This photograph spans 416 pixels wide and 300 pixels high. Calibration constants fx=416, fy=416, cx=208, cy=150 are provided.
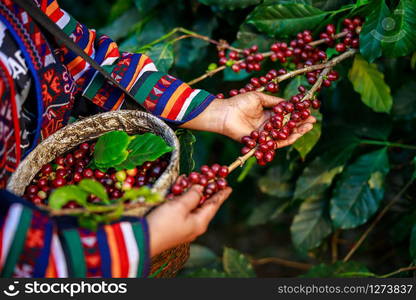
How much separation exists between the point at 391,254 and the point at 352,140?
615 mm

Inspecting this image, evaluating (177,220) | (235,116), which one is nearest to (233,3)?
(235,116)

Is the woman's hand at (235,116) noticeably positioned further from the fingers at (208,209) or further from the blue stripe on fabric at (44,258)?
the blue stripe on fabric at (44,258)

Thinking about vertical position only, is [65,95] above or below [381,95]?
above

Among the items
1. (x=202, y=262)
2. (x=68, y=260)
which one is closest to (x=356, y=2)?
(x=68, y=260)

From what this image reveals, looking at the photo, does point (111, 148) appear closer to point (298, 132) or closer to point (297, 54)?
point (298, 132)

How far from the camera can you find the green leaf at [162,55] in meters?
1.24

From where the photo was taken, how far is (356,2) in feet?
3.50

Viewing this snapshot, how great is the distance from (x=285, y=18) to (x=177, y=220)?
694mm

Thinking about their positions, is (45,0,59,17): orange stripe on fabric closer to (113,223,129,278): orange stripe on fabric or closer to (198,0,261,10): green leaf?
(198,0,261,10): green leaf

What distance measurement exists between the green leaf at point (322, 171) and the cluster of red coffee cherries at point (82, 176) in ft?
2.03

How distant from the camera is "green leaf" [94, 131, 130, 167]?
0.85m

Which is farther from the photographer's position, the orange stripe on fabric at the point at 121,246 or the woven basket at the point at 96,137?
the woven basket at the point at 96,137

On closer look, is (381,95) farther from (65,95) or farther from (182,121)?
(65,95)

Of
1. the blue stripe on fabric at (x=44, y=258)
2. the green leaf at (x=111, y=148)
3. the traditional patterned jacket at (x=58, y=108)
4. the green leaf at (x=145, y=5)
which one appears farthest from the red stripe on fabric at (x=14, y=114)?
the green leaf at (x=145, y=5)
